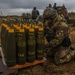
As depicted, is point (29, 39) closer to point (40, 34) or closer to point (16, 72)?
point (40, 34)

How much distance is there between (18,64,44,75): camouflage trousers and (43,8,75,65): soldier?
34.6 inches

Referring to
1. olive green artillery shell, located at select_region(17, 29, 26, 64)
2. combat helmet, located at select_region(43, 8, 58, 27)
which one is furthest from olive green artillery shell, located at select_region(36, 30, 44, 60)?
combat helmet, located at select_region(43, 8, 58, 27)

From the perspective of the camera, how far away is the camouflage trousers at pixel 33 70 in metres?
5.22

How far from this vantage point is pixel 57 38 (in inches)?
234

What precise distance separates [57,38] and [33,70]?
1176 millimetres

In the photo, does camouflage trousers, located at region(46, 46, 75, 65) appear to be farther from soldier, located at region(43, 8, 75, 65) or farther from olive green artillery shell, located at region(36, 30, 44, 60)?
olive green artillery shell, located at region(36, 30, 44, 60)

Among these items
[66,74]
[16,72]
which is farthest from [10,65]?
[66,74]

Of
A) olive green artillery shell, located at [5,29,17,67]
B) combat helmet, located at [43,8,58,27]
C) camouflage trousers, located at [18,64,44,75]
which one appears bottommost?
camouflage trousers, located at [18,64,44,75]

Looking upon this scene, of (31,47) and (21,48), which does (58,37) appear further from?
(21,48)

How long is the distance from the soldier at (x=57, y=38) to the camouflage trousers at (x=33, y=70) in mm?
878

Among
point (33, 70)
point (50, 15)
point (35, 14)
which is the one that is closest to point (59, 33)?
point (50, 15)

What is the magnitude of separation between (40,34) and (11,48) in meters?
0.85

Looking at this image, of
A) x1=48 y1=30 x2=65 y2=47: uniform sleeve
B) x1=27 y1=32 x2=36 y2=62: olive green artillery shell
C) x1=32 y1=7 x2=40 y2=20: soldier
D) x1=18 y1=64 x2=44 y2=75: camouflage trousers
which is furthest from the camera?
x1=32 y1=7 x2=40 y2=20: soldier

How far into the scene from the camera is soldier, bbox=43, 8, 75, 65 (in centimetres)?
597
